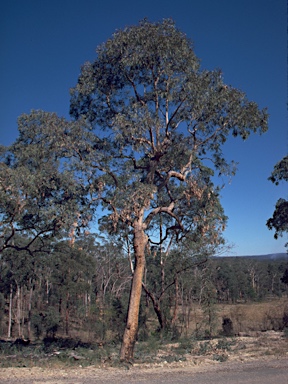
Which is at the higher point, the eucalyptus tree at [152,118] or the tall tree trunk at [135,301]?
the eucalyptus tree at [152,118]

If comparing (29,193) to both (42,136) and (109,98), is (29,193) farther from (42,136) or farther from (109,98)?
(109,98)

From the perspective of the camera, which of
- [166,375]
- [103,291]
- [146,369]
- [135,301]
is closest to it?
[166,375]

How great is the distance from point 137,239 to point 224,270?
5211 centimetres

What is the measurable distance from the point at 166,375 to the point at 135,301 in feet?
12.4

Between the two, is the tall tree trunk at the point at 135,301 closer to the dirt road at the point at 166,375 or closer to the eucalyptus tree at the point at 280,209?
the dirt road at the point at 166,375

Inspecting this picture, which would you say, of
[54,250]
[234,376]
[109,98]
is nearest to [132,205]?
[109,98]

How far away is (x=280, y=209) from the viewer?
20312 mm

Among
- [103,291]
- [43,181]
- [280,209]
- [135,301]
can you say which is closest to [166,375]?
[135,301]

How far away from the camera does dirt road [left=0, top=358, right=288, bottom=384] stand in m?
8.10

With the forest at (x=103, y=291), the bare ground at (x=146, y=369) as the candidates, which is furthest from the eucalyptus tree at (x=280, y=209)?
the bare ground at (x=146, y=369)

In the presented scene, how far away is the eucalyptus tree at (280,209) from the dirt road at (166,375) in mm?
10948

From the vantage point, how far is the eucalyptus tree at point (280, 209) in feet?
63.8

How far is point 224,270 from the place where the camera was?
205ft

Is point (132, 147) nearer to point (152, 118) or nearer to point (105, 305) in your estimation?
point (152, 118)
